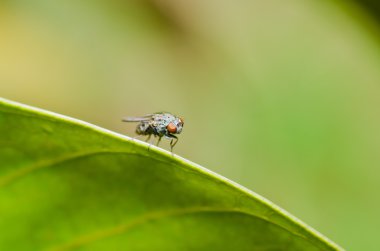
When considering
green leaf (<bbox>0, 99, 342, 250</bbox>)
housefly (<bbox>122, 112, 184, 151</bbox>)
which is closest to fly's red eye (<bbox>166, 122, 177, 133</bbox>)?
housefly (<bbox>122, 112, 184, 151</bbox>)

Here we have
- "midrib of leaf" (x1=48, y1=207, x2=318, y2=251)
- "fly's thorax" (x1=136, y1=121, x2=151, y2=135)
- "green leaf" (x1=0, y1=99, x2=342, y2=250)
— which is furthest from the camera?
"fly's thorax" (x1=136, y1=121, x2=151, y2=135)

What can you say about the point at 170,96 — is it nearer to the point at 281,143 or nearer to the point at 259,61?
the point at 259,61

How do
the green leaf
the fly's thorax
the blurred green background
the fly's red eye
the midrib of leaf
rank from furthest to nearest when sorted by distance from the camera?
the blurred green background, the fly's thorax, the fly's red eye, the midrib of leaf, the green leaf

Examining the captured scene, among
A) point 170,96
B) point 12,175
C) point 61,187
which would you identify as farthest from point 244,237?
point 170,96

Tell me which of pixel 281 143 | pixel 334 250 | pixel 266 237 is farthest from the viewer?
pixel 281 143

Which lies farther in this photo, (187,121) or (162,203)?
(187,121)

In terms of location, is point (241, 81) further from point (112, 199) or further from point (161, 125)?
point (112, 199)

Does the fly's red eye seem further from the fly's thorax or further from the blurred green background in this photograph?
the blurred green background

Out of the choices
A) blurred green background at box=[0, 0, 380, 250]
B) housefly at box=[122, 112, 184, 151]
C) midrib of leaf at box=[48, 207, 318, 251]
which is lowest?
midrib of leaf at box=[48, 207, 318, 251]
